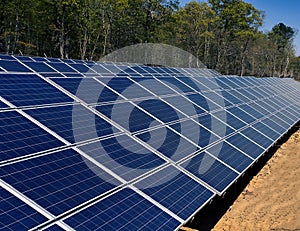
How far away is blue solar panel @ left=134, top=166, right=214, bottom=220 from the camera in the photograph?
8.51m

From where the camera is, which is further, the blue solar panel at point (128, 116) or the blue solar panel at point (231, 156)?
the blue solar panel at point (231, 156)

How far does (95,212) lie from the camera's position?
7.10 meters

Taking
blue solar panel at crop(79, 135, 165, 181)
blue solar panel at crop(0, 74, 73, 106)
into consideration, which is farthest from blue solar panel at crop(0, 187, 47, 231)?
blue solar panel at crop(0, 74, 73, 106)

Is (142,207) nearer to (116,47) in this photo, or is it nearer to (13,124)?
(13,124)

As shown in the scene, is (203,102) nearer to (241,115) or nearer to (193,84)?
(241,115)

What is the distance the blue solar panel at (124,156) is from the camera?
898 centimetres

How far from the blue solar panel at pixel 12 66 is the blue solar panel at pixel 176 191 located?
25.1 ft

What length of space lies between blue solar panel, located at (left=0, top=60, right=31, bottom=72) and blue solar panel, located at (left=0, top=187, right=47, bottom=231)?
8165 millimetres

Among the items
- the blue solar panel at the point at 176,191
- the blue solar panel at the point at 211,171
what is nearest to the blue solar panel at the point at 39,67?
the blue solar panel at the point at 211,171

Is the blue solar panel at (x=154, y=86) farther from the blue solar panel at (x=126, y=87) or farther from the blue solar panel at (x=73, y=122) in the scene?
the blue solar panel at (x=73, y=122)

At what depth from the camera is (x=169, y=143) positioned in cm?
1166

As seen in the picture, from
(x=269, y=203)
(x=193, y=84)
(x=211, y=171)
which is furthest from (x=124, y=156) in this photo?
(x=193, y=84)

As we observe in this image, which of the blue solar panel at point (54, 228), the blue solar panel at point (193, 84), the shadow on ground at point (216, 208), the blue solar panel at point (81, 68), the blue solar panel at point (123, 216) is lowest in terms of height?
the shadow on ground at point (216, 208)

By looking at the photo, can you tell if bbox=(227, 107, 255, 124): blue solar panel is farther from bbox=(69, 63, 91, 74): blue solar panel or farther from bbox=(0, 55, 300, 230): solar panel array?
bbox=(69, 63, 91, 74): blue solar panel
